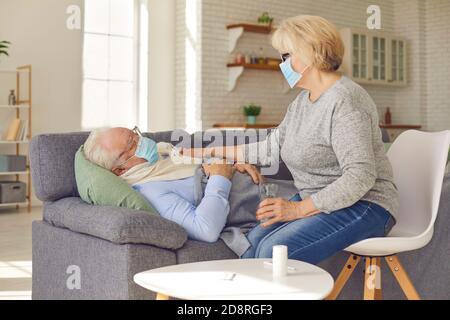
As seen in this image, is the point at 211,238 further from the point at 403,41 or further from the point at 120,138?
the point at 403,41

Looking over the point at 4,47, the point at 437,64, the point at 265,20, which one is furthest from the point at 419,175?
the point at 437,64

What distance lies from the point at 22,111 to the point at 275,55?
10.6ft

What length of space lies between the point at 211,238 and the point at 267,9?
6.48 metres

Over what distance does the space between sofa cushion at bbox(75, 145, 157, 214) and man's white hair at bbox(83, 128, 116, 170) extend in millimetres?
32

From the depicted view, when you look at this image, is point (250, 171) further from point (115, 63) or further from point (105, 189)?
point (115, 63)

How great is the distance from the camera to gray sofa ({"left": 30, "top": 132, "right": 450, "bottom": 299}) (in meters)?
2.36

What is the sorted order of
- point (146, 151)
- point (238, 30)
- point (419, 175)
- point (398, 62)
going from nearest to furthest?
point (419, 175) < point (146, 151) < point (238, 30) < point (398, 62)

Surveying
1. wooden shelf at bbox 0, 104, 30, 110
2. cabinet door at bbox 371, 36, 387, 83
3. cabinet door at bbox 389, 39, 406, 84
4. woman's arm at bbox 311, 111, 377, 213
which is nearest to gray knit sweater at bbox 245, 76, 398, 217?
woman's arm at bbox 311, 111, 377, 213

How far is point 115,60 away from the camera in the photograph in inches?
322

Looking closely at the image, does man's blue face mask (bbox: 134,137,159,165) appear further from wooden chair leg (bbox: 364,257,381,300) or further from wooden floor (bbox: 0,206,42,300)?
wooden floor (bbox: 0,206,42,300)

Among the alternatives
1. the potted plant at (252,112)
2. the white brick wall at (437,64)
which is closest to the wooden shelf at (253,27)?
the potted plant at (252,112)

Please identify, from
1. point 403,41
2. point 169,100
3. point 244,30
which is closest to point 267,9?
point 244,30

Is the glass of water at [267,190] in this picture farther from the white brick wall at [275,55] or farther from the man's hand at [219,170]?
the white brick wall at [275,55]

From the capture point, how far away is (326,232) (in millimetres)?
2289
